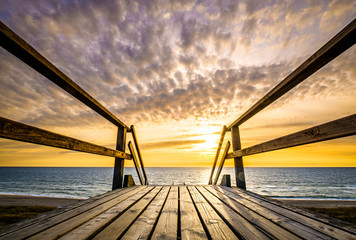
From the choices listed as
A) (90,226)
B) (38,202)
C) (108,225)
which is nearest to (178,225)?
(108,225)

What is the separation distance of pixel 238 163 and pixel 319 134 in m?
2.17

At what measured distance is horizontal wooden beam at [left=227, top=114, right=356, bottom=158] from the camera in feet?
3.56

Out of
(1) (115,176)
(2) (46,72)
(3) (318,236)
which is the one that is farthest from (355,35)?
(1) (115,176)

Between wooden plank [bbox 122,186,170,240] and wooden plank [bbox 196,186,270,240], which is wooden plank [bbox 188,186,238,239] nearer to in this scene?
wooden plank [bbox 196,186,270,240]

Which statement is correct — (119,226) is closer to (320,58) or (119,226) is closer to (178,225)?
(178,225)

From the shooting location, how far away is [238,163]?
3.33 meters

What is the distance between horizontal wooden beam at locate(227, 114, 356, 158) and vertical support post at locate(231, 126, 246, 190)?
1.21 m

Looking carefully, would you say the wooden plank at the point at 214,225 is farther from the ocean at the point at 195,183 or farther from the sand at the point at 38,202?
the sand at the point at 38,202

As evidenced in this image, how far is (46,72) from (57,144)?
0.70 meters

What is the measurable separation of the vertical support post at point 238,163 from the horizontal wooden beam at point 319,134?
1.21 m

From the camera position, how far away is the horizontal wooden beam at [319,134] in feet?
3.56

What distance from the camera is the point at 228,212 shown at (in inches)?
63.5

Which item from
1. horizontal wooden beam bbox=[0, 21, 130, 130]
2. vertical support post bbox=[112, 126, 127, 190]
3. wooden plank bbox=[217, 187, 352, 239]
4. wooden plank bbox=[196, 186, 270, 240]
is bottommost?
wooden plank bbox=[217, 187, 352, 239]

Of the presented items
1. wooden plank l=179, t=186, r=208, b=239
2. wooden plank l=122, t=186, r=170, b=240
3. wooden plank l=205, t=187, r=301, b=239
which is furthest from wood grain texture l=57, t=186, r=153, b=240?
wooden plank l=205, t=187, r=301, b=239
